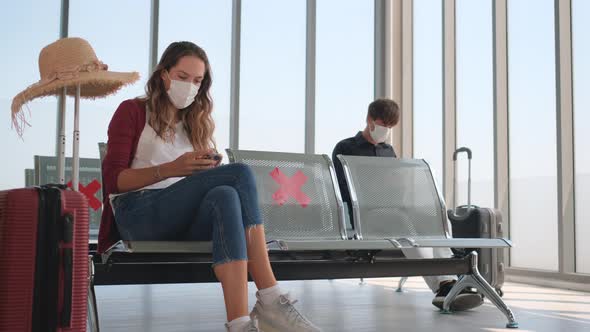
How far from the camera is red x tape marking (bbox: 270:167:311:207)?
9.04ft

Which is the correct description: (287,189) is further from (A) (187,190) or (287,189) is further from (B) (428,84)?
(B) (428,84)

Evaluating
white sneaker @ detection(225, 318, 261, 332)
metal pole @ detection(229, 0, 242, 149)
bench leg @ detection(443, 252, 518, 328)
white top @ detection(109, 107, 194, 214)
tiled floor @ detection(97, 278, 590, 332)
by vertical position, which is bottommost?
tiled floor @ detection(97, 278, 590, 332)

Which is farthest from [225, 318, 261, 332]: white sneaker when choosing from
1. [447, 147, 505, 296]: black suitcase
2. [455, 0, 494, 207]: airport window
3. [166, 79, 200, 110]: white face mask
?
[455, 0, 494, 207]: airport window

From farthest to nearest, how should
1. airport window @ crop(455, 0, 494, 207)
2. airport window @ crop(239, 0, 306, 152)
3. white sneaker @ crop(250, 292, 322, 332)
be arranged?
1. airport window @ crop(239, 0, 306, 152)
2. airport window @ crop(455, 0, 494, 207)
3. white sneaker @ crop(250, 292, 322, 332)

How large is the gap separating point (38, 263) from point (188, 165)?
0.53 meters

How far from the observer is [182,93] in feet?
7.29

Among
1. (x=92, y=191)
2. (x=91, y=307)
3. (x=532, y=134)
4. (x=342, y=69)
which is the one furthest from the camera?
(x=342, y=69)

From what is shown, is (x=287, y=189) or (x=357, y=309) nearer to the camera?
(x=287, y=189)

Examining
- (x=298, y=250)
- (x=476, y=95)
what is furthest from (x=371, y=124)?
(x=476, y=95)

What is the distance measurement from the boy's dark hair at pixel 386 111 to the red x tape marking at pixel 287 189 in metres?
Result: 0.91

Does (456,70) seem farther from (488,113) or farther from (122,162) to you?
(122,162)

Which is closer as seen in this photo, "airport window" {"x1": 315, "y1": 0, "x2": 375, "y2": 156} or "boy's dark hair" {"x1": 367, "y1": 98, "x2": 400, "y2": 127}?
"boy's dark hair" {"x1": 367, "y1": 98, "x2": 400, "y2": 127}

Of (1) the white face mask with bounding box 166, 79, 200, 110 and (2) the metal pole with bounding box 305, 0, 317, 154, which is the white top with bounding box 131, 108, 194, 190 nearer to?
(1) the white face mask with bounding box 166, 79, 200, 110

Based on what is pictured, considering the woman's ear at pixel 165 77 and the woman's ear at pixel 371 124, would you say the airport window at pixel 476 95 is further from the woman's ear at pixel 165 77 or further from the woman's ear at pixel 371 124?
the woman's ear at pixel 165 77
